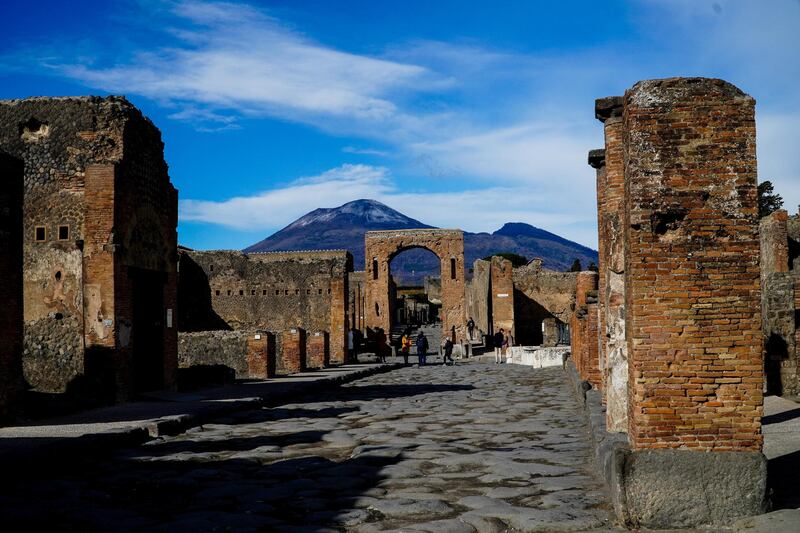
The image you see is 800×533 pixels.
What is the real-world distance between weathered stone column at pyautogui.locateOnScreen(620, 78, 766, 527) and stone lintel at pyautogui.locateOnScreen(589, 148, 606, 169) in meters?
3.90

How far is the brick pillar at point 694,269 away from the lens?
500cm

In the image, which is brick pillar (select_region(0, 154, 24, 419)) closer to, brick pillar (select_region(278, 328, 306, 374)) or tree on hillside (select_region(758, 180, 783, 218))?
brick pillar (select_region(278, 328, 306, 374))

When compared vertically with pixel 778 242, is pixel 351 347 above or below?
below

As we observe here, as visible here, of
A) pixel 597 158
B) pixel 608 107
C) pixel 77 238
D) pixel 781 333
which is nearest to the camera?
pixel 608 107

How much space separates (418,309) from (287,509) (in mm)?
67127

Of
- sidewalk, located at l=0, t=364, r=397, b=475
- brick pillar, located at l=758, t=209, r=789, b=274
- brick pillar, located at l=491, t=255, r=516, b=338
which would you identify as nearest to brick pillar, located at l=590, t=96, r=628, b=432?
sidewalk, located at l=0, t=364, r=397, b=475

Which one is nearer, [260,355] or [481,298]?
[260,355]

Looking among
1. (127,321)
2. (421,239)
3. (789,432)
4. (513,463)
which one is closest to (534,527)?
(513,463)

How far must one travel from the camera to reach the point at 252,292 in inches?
1391

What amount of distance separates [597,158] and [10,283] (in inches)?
270

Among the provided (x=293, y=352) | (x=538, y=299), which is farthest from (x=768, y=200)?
(x=293, y=352)

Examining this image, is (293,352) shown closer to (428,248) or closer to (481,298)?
(428,248)

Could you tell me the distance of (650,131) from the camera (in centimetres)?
519

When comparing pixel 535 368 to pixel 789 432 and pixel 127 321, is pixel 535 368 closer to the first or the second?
pixel 127 321
